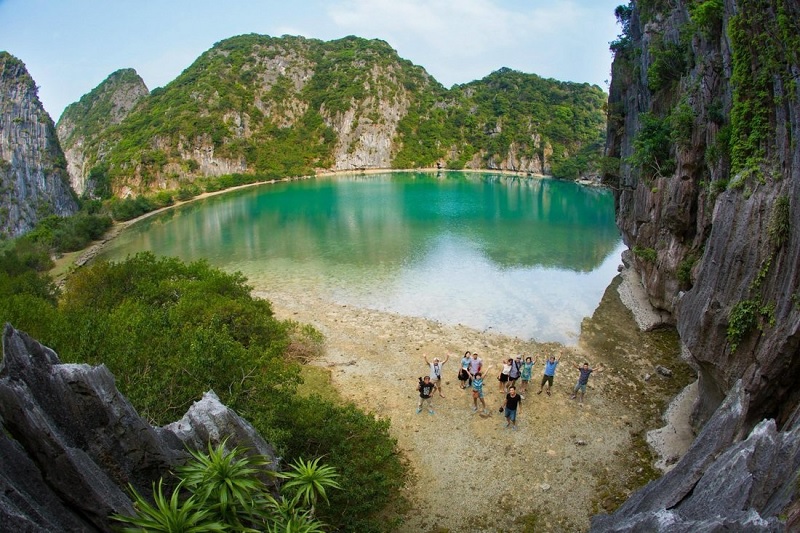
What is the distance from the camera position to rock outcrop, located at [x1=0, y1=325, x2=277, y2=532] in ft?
17.7

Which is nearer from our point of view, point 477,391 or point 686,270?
point 477,391

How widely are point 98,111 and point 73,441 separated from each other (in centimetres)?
16232

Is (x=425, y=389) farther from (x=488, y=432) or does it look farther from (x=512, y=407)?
(x=512, y=407)

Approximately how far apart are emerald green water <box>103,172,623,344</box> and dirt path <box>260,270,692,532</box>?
4076 mm

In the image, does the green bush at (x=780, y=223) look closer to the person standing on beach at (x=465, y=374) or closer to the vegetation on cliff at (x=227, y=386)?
the person standing on beach at (x=465, y=374)

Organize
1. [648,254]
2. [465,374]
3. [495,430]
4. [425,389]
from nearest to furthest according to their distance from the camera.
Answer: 1. [495,430]
2. [425,389]
3. [465,374]
4. [648,254]

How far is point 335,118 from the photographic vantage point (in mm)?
127750

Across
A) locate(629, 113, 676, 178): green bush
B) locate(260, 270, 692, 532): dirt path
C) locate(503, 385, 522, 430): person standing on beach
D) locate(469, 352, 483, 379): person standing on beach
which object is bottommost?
locate(260, 270, 692, 532): dirt path

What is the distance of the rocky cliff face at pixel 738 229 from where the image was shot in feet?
28.2

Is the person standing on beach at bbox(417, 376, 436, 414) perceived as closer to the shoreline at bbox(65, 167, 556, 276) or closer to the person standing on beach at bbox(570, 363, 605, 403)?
the person standing on beach at bbox(570, 363, 605, 403)

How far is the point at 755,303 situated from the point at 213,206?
73.7 meters

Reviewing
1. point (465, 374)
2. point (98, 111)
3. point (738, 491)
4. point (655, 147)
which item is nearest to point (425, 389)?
point (465, 374)

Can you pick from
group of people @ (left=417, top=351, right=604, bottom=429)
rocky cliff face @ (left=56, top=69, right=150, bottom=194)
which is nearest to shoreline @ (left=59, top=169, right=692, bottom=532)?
group of people @ (left=417, top=351, right=604, bottom=429)

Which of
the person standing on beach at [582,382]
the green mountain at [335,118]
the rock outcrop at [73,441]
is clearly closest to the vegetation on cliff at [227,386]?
the rock outcrop at [73,441]
